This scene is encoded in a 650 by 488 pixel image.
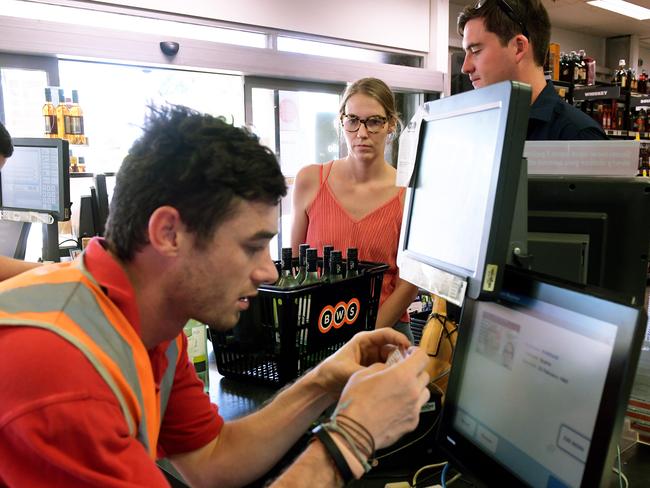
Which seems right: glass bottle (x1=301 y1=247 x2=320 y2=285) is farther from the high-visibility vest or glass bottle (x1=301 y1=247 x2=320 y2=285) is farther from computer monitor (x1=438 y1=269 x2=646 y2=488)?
the high-visibility vest

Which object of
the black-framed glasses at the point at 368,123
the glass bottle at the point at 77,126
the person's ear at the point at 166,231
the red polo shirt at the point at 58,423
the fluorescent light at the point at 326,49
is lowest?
the red polo shirt at the point at 58,423

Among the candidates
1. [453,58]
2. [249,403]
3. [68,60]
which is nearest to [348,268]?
[249,403]

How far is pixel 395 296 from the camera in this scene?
62.5 inches

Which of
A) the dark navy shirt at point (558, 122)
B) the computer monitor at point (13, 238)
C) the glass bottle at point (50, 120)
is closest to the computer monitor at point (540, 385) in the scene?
the dark navy shirt at point (558, 122)

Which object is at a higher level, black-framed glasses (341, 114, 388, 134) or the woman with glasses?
black-framed glasses (341, 114, 388, 134)

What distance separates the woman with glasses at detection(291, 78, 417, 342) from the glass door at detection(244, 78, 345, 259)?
2659 millimetres

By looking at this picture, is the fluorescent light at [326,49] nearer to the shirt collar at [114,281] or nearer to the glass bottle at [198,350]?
the glass bottle at [198,350]

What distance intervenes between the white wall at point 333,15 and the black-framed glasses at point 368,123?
277 centimetres

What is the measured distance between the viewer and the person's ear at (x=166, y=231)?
2.57 feet

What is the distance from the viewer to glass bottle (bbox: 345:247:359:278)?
55.2 inches

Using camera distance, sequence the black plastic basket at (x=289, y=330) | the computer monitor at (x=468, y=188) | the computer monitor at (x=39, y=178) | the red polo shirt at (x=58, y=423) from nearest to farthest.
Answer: the red polo shirt at (x=58, y=423)
the computer monitor at (x=468, y=188)
the black plastic basket at (x=289, y=330)
the computer monitor at (x=39, y=178)

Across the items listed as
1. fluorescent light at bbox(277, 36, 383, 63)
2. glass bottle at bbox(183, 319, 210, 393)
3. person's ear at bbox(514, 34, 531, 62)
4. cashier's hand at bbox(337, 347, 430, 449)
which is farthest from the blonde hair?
fluorescent light at bbox(277, 36, 383, 63)

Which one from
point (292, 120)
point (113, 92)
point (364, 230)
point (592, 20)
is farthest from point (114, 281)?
point (592, 20)

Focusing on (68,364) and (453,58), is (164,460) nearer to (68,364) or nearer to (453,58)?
(68,364)
